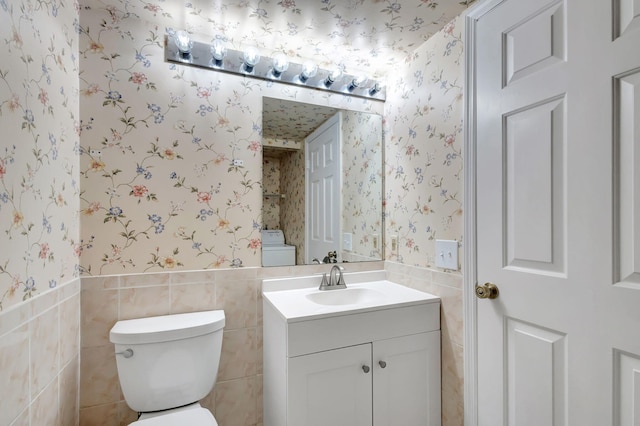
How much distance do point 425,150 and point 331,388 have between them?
3.87ft

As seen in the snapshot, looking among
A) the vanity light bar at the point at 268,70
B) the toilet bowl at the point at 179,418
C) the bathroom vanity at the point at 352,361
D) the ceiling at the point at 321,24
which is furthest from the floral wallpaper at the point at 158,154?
the toilet bowl at the point at 179,418

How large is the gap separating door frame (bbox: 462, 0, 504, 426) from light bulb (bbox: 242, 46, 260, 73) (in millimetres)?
975

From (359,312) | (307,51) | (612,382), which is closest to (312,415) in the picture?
(359,312)

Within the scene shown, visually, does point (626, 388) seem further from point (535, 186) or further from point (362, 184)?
point (362, 184)

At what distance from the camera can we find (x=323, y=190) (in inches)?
69.4

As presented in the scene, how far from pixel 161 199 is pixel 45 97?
55 centimetres

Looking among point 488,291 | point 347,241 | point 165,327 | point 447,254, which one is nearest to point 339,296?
point 347,241

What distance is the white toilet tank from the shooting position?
3.87ft

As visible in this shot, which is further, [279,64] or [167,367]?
[279,64]

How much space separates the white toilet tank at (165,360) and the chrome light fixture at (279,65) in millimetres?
1276

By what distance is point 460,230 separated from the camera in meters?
1.34

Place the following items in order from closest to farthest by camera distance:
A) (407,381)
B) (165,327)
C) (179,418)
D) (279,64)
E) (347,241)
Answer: (179,418) < (165,327) < (407,381) < (279,64) < (347,241)

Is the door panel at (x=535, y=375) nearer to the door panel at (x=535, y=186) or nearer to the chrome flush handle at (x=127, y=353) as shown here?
the door panel at (x=535, y=186)

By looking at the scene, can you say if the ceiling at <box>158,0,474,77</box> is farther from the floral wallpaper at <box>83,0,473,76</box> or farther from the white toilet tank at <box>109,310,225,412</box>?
the white toilet tank at <box>109,310,225,412</box>
